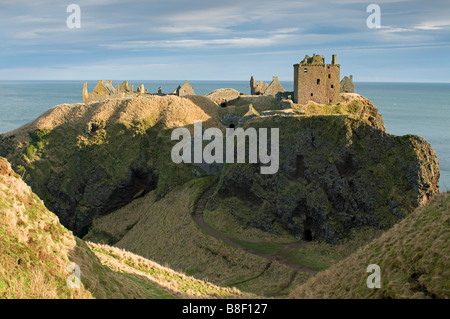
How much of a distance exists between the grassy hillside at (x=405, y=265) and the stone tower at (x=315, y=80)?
42.4m

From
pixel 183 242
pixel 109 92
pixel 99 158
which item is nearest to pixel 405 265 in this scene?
pixel 183 242

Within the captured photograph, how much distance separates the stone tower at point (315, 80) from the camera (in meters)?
62.6

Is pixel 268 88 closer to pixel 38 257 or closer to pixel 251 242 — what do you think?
pixel 251 242

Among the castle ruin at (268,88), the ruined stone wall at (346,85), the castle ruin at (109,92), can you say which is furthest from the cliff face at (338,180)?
the castle ruin at (109,92)

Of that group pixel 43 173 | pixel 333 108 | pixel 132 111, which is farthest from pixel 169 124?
pixel 333 108

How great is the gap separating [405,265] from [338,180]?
26.3m

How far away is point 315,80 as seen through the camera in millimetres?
62719

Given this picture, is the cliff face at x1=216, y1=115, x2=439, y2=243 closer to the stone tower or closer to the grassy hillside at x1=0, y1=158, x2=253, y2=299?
the stone tower

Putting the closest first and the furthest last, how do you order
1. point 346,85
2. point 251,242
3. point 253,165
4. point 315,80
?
point 251,242
point 253,165
point 315,80
point 346,85

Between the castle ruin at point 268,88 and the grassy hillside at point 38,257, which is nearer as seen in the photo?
the grassy hillside at point 38,257

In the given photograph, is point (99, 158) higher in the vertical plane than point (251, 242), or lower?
higher

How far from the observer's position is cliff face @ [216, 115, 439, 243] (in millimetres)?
42406

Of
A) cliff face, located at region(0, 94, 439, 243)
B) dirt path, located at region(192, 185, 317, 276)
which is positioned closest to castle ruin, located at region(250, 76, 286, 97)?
cliff face, located at region(0, 94, 439, 243)

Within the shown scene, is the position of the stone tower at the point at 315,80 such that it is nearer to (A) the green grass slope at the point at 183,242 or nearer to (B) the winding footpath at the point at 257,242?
(A) the green grass slope at the point at 183,242
